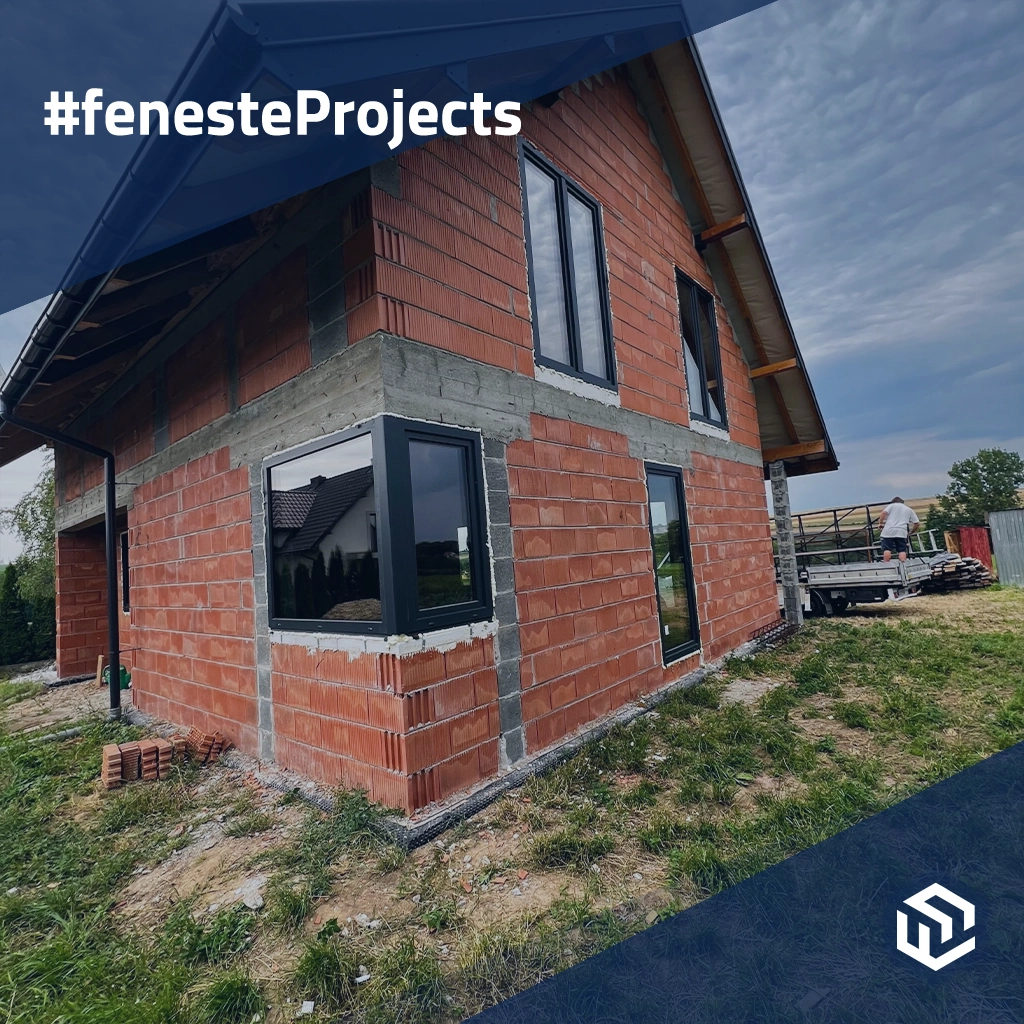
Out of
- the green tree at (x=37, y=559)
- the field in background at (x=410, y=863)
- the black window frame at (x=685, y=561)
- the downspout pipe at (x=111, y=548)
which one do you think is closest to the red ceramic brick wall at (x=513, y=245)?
the black window frame at (x=685, y=561)

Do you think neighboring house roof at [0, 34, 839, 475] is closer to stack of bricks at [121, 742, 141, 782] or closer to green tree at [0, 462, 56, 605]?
stack of bricks at [121, 742, 141, 782]

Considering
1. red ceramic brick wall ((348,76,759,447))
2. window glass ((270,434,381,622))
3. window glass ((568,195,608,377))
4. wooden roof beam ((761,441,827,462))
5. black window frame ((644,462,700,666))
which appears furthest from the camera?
wooden roof beam ((761,441,827,462))

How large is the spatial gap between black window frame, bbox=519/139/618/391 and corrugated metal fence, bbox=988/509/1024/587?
14943 millimetres

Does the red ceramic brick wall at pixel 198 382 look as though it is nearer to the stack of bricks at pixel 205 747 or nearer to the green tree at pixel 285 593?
the green tree at pixel 285 593

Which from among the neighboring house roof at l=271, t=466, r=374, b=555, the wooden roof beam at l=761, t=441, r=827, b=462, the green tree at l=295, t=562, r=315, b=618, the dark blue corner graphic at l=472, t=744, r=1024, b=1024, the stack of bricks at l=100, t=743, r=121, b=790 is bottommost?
the dark blue corner graphic at l=472, t=744, r=1024, b=1024

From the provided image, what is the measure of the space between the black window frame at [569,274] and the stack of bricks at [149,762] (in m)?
4.46

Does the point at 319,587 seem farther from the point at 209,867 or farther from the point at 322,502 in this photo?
the point at 209,867

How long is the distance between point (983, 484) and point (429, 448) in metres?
57.2

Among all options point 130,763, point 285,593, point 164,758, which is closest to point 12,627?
point 130,763

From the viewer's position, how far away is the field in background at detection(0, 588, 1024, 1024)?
6.98 ft

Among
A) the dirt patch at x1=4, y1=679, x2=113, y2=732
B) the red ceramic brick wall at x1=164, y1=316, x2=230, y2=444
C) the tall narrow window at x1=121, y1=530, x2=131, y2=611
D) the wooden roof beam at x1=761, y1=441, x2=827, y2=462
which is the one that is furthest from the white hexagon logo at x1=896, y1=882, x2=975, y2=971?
the tall narrow window at x1=121, y1=530, x2=131, y2=611

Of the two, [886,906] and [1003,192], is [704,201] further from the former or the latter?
[1003,192]

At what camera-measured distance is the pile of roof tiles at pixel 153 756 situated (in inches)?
173

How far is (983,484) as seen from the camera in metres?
45.8
